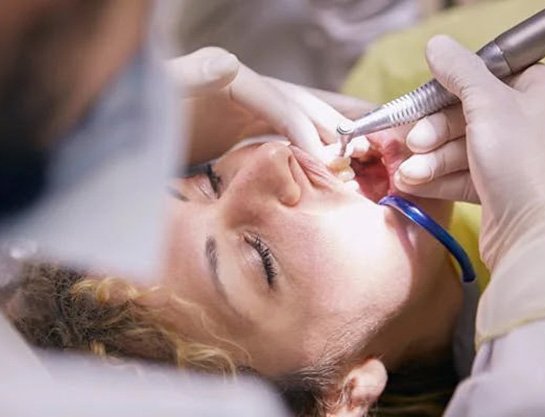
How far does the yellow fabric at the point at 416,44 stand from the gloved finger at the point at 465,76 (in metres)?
0.25

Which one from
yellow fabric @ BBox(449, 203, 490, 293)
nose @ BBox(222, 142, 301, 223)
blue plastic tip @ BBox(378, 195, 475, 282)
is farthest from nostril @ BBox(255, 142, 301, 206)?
yellow fabric @ BBox(449, 203, 490, 293)

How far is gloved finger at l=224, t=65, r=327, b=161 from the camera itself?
1.02m

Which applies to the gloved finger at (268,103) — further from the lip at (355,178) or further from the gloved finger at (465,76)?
the gloved finger at (465,76)

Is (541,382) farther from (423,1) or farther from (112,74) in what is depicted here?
(423,1)

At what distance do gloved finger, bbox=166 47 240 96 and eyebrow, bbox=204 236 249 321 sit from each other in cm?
16

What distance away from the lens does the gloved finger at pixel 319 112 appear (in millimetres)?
1012

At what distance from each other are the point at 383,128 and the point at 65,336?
0.39 meters

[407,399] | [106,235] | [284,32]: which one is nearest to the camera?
[106,235]

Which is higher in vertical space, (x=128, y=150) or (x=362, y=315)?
(x=128, y=150)

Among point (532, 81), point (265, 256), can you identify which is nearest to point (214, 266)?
point (265, 256)

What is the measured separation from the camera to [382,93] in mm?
1264

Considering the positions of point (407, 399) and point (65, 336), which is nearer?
point (65, 336)

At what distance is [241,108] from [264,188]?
163 mm

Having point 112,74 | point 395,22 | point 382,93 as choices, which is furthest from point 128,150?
point 395,22
